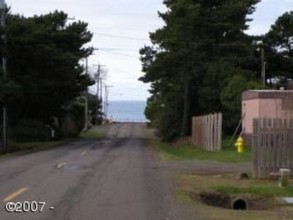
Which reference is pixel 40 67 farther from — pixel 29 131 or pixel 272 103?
pixel 272 103

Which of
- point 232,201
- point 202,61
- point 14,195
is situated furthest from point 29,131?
point 232,201

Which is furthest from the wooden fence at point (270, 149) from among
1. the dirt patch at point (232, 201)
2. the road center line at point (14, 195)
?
the road center line at point (14, 195)

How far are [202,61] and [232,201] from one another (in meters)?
40.1

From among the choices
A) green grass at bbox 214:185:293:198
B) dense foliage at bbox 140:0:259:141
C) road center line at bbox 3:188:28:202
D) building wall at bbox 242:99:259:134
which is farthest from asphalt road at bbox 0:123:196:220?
dense foliage at bbox 140:0:259:141

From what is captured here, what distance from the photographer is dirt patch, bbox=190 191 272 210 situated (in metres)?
14.9

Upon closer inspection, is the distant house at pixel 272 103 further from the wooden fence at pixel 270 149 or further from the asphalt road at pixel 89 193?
the wooden fence at pixel 270 149

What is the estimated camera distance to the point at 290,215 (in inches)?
504

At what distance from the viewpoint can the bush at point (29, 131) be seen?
57675mm

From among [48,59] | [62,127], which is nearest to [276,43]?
[62,127]

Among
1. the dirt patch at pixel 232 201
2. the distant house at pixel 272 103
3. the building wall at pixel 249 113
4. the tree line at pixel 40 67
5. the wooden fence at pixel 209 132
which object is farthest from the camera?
the tree line at pixel 40 67

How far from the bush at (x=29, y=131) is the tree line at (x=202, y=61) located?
10.1 metres

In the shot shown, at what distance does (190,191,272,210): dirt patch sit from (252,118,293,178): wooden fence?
3946 mm

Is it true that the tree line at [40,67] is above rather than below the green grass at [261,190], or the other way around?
above

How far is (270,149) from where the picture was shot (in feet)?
65.6
